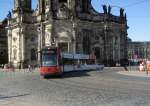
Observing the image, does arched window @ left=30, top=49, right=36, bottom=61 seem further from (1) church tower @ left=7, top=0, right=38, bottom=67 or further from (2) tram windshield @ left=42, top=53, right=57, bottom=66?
(2) tram windshield @ left=42, top=53, right=57, bottom=66

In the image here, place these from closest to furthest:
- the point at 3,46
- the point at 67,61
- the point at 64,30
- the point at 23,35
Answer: the point at 67,61 → the point at 64,30 → the point at 23,35 → the point at 3,46

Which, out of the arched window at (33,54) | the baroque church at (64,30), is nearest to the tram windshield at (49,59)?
the baroque church at (64,30)

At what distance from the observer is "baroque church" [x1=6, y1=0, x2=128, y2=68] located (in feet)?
279

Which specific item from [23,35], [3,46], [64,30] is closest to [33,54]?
[23,35]

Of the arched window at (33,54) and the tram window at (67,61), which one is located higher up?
the arched window at (33,54)

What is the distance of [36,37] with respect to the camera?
89688mm

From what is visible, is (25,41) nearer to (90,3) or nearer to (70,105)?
(90,3)

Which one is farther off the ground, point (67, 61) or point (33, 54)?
point (33, 54)

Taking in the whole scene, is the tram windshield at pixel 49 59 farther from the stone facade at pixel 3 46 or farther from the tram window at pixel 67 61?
the stone facade at pixel 3 46

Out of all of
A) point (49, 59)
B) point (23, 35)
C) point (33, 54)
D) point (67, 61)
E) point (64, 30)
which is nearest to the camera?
point (49, 59)

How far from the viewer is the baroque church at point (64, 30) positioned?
85.1 meters

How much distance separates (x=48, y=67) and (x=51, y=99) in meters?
23.7

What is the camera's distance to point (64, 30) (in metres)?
85.2

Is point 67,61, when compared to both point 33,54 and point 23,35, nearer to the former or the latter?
point 33,54
